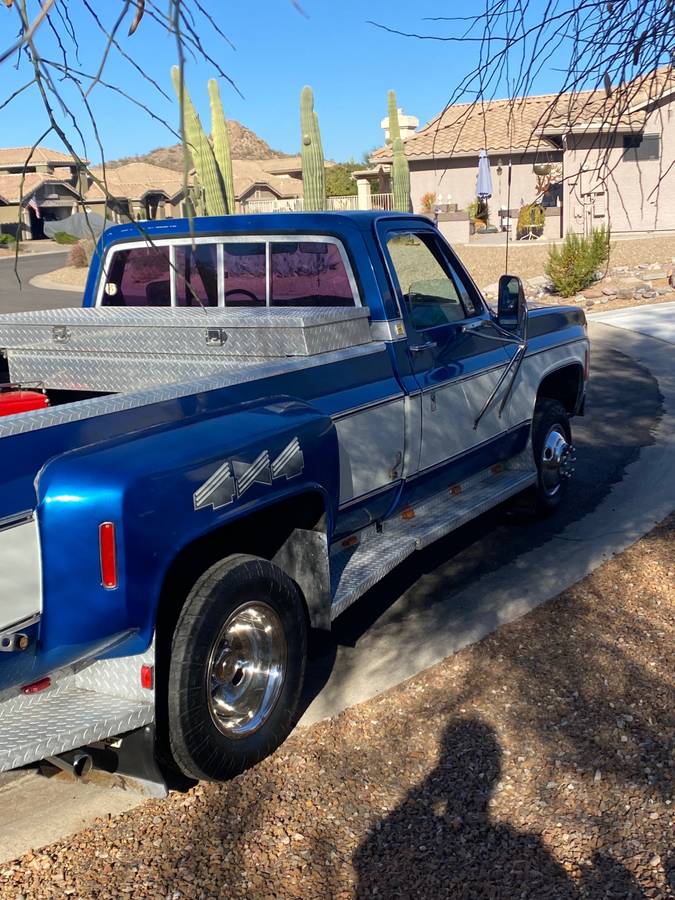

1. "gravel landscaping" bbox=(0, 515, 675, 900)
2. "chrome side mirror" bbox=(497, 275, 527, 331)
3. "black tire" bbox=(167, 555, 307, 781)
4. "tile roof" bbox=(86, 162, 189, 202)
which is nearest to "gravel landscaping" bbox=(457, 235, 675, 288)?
"chrome side mirror" bbox=(497, 275, 527, 331)

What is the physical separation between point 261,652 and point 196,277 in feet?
8.42

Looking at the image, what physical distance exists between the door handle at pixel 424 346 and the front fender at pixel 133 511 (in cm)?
156

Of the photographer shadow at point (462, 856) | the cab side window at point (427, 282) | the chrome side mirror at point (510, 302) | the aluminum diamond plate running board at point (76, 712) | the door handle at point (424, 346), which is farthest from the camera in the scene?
the chrome side mirror at point (510, 302)

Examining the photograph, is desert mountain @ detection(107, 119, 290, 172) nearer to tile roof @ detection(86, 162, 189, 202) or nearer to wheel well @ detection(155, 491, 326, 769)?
tile roof @ detection(86, 162, 189, 202)

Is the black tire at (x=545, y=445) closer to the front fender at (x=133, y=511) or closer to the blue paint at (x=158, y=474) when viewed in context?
the blue paint at (x=158, y=474)

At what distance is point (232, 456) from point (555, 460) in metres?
3.66

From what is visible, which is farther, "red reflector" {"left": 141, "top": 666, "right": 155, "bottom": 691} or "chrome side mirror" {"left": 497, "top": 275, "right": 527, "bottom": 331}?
"chrome side mirror" {"left": 497, "top": 275, "right": 527, "bottom": 331}

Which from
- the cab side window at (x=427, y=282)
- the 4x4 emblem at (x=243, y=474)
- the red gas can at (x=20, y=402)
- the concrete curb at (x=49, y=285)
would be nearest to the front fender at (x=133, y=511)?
the 4x4 emblem at (x=243, y=474)

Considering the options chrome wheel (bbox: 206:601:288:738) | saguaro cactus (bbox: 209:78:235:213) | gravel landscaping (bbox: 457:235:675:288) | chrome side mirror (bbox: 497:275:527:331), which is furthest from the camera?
saguaro cactus (bbox: 209:78:235:213)

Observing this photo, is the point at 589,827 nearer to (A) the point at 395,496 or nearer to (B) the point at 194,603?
(B) the point at 194,603

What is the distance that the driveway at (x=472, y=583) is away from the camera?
3.87 m

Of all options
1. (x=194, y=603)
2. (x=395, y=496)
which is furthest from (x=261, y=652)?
(x=395, y=496)

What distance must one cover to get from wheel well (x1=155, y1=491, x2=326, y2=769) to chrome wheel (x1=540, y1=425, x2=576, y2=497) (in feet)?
9.29

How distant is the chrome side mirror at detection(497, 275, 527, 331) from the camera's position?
5891 millimetres
